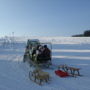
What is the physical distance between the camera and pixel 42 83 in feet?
26.7

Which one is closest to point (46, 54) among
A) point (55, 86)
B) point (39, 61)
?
point (39, 61)

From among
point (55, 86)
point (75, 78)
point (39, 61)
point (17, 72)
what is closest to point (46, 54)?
point (39, 61)

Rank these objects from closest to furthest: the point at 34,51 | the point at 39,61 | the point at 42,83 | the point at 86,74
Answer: the point at 42,83 < the point at 86,74 < the point at 39,61 < the point at 34,51

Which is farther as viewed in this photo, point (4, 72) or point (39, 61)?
point (39, 61)

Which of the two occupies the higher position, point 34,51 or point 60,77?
point 34,51

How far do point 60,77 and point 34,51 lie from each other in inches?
140

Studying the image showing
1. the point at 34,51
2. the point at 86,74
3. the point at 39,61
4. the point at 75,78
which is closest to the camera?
the point at 75,78

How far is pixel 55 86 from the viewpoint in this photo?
304 inches

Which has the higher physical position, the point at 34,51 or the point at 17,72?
the point at 34,51

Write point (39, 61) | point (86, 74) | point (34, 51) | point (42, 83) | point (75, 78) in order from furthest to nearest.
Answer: point (34, 51)
point (39, 61)
point (86, 74)
point (75, 78)
point (42, 83)

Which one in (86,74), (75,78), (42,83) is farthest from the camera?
(86,74)

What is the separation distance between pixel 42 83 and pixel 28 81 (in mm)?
A: 686

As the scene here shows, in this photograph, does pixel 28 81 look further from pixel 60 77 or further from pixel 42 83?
pixel 60 77

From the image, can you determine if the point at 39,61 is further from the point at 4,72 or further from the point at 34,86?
the point at 34,86
